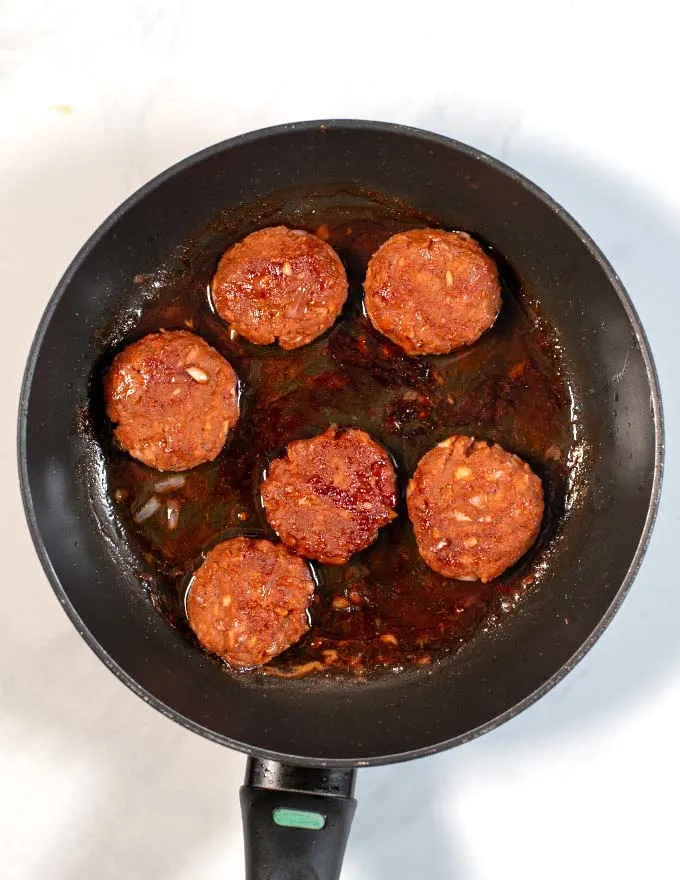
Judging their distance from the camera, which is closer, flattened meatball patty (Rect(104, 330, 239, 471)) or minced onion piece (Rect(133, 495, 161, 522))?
flattened meatball patty (Rect(104, 330, 239, 471))

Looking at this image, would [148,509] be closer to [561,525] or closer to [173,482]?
[173,482]

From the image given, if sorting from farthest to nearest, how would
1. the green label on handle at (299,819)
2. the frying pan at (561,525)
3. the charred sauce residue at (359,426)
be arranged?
the charred sauce residue at (359,426)
the frying pan at (561,525)
the green label on handle at (299,819)

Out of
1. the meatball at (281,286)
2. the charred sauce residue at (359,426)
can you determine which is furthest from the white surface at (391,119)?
the meatball at (281,286)

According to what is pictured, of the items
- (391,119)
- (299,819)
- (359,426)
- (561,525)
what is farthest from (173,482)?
(391,119)

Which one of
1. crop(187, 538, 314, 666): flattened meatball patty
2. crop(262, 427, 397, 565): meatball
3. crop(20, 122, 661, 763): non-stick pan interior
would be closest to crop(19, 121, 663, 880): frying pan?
crop(20, 122, 661, 763): non-stick pan interior

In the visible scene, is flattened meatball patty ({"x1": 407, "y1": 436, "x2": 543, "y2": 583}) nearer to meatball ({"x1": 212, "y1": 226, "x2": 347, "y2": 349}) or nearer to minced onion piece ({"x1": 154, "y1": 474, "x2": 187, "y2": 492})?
meatball ({"x1": 212, "y1": 226, "x2": 347, "y2": 349})

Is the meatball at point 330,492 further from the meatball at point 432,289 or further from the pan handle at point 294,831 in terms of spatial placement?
the pan handle at point 294,831

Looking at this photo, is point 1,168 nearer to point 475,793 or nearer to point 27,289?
point 27,289
